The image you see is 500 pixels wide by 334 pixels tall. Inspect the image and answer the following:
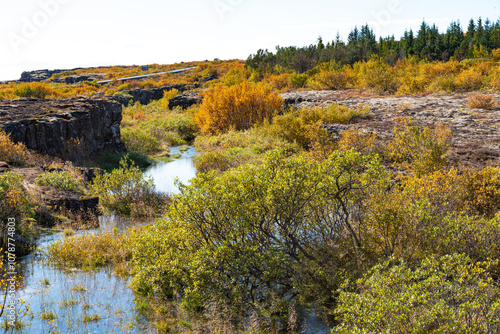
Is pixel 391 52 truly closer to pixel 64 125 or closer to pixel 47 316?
pixel 64 125

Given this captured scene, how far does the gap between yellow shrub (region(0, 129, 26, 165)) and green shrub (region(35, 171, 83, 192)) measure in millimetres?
2616

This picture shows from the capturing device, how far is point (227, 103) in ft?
96.6

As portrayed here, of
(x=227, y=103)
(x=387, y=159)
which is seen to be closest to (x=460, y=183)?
(x=387, y=159)

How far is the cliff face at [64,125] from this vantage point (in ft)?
60.3

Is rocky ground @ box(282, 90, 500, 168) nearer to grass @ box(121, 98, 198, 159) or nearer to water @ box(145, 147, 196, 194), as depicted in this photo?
water @ box(145, 147, 196, 194)

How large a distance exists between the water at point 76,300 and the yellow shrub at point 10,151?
7.32m

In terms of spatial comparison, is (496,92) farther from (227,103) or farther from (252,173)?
(252,173)

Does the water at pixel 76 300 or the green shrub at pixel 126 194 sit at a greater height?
the green shrub at pixel 126 194

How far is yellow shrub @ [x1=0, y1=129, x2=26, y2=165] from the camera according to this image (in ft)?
53.4

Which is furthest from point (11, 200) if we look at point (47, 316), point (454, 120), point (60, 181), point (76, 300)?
point (454, 120)

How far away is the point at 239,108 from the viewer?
29328 millimetres

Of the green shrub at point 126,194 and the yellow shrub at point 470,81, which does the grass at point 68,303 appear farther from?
the yellow shrub at point 470,81

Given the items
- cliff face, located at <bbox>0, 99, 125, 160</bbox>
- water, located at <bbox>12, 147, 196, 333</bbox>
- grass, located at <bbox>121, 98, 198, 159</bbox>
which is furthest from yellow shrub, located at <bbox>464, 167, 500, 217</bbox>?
grass, located at <bbox>121, 98, 198, 159</bbox>

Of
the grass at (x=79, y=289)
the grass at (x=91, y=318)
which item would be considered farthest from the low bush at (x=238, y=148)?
the grass at (x=91, y=318)
